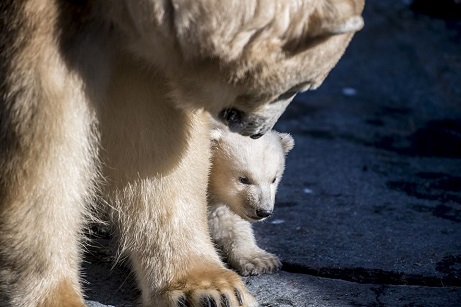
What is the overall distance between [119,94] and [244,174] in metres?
1.03

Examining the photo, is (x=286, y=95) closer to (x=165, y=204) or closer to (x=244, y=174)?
(x=165, y=204)

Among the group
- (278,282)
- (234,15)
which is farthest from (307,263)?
(234,15)

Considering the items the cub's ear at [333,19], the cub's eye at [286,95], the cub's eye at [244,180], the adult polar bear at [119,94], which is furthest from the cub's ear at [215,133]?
the cub's ear at [333,19]

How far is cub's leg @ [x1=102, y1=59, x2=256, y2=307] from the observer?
294 centimetres

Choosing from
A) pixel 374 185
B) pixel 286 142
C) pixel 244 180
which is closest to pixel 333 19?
pixel 244 180

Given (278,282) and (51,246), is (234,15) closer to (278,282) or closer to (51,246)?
(51,246)

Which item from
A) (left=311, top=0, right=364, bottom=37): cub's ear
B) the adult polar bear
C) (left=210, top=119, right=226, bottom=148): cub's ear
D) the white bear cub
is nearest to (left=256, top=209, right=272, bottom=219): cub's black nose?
the white bear cub

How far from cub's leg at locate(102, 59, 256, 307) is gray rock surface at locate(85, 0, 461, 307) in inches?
7.4

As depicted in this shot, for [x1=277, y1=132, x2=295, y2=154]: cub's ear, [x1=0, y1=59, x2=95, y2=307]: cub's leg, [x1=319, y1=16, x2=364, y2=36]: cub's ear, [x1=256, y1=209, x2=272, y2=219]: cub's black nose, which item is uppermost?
[x1=319, y1=16, x2=364, y2=36]: cub's ear

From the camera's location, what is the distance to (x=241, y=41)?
246cm

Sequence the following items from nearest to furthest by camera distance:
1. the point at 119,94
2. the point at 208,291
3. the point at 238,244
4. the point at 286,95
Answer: the point at 286,95 < the point at 119,94 < the point at 208,291 < the point at 238,244

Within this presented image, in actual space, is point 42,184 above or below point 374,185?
above

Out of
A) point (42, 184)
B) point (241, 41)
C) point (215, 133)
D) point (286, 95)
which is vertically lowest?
point (215, 133)

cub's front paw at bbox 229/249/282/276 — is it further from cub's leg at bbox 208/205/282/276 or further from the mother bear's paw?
the mother bear's paw
